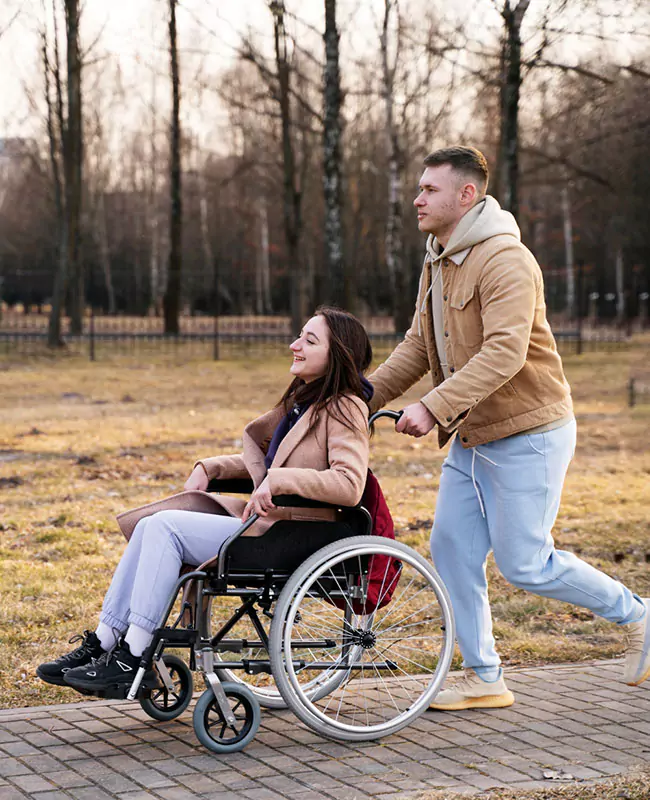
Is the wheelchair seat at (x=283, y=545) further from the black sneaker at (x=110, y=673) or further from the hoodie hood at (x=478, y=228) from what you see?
the hoodie hood at (x=478, y=228)

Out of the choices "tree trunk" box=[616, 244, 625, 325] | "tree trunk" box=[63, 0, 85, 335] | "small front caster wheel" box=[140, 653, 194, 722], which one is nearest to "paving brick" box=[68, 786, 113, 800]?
"small front caster wheel" box=[140, 653, 194, 722]

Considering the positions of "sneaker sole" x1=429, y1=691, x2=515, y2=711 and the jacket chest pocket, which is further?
"sneaker sole" x1=429, y1=691, x2=515, y2=711

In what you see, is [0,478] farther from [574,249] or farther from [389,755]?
[574,249]

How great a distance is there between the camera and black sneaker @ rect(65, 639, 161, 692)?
12.5 feet

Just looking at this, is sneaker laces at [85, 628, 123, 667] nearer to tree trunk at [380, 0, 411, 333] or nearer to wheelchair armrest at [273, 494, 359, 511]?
wheelchair armrest at [273, 494, 359, 511]

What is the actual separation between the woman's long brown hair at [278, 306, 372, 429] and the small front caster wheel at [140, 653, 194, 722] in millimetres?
942

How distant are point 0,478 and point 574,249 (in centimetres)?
5202

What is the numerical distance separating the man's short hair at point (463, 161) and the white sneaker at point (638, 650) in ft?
5.50

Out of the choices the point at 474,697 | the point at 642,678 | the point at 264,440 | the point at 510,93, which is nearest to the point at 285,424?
the point at 264,440

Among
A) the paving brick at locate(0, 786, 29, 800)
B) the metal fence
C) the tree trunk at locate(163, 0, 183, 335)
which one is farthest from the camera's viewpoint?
the tree trunk at locate(163, 0, 183, 335)

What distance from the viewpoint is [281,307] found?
26.1 metres

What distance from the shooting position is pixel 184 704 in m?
4.17

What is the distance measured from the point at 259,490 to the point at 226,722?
29.6 inches

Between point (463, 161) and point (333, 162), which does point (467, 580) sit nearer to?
point (463, 161)
